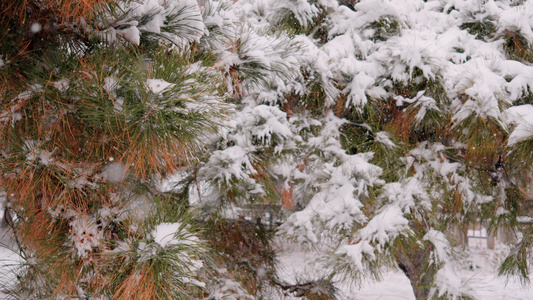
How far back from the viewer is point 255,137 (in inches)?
42.2

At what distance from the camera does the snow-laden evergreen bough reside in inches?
21.0

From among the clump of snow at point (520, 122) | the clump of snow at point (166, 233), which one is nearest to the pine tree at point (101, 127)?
the clump of snow at point (166, 233)

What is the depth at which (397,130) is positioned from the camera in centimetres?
113

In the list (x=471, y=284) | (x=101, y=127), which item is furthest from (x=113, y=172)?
(x=471, y=284)

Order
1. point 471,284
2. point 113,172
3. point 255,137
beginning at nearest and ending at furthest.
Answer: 1. point 113,172
2. point 255,137
3. point 471,284

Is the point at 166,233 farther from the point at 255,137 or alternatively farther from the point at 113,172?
the point at 255,137

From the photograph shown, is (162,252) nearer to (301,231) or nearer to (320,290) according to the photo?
(301,231)

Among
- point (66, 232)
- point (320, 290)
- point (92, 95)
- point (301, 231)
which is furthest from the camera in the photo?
point (320, 290)

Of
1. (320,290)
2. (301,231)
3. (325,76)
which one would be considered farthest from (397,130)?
(320,290)

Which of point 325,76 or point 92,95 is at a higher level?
point 92,95

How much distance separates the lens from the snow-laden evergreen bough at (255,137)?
21.0 inches

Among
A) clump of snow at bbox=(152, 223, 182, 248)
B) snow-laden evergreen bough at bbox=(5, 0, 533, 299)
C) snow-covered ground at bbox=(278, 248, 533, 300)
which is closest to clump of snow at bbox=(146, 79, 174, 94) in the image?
snow-laden evergreen bough at bbox=(5, 0, 533, 299)

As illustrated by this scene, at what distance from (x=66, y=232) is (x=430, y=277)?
1.02 m

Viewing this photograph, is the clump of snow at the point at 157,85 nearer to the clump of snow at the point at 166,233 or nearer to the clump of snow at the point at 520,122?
the clump of snow at the point at 166,233
